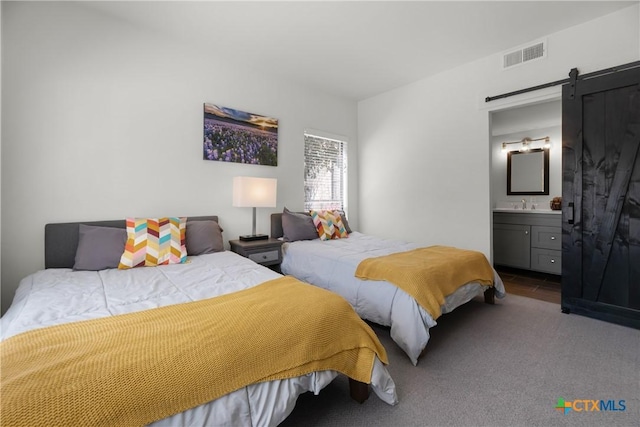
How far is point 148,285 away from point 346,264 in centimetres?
151

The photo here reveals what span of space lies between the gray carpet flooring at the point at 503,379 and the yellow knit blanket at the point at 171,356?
1.11 ft

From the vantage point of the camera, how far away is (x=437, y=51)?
3338 mm

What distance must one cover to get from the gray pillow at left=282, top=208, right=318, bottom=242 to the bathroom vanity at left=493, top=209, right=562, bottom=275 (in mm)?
2983

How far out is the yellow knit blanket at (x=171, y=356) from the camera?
83 centimetres

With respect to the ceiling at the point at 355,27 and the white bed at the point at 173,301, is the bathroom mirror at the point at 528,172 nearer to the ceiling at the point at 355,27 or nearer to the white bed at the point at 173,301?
the ceiling at the point at 355,27

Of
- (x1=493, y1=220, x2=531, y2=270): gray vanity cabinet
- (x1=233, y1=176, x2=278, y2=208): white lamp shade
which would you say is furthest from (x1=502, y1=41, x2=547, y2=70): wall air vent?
(x1=233, y1=176, x2=278, y2=208): white lamp shade

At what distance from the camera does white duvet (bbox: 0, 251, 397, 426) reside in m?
1.10

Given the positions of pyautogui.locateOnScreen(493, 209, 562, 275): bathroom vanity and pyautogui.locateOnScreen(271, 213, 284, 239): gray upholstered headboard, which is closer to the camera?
pyautogui.locateOnScreen(271, 213, 284, 239): gray upholstered headboard

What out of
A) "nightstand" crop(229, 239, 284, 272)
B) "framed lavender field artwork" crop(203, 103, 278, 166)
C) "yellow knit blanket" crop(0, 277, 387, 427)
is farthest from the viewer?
"framed lavender field artwork" crop(203, 103, 278, 166)

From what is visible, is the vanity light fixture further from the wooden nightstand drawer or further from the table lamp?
A: the wooden nightstand drawer

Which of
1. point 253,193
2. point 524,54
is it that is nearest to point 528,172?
point 524,54

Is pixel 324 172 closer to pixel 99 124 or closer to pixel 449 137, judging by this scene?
pixel 449 137

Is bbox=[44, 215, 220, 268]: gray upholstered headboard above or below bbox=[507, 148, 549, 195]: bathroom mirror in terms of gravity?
below

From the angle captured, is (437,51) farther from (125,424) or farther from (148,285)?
(125,424)
